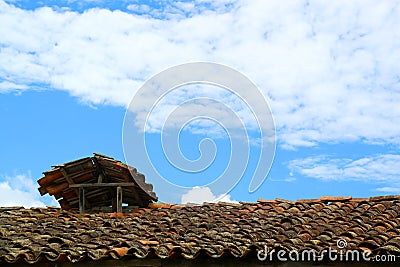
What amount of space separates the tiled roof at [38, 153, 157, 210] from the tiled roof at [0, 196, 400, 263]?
18.1 inches

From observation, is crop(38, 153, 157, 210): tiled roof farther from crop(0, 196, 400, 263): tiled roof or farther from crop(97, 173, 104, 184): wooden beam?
crop(0, 196, 400, 263): tiled roof

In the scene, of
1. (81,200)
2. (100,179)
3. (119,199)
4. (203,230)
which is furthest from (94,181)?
(203,230)

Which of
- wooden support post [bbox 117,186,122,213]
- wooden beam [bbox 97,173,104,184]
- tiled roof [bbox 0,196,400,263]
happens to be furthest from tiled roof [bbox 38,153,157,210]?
tiled roof [bbox 0,196,400,263]

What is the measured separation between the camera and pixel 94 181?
13.8 meters

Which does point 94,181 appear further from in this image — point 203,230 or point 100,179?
point 203,230

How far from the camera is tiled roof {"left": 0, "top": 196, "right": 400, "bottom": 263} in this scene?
31.2 feet

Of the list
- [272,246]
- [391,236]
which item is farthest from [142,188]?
[391,236]

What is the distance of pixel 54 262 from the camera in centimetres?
977

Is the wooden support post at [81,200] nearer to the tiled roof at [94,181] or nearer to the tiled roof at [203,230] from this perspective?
the tiled roof at [94,181]

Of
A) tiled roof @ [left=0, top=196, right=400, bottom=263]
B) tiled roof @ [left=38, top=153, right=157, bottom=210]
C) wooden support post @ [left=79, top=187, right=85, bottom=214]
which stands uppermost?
tiled roof @ [left=38, top=153, right=157, bottom=210]

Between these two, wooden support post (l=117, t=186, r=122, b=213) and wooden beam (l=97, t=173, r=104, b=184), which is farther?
wooden beam (l=97, t=173, r=104, b=184)

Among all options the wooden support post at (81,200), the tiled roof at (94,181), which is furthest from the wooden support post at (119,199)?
the wooden support post at (81,200)

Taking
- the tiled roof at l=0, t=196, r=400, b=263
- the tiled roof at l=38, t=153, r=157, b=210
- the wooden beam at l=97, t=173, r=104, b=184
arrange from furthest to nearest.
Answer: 1. the wooden beam at l=97, t=173, r=104, b=184
2. the tiled roof at l=38, t=153, r=157, b=210
3. the tiled roof at l=0, t=196, r=400, b=263

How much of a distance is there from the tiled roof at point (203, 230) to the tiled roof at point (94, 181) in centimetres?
46
